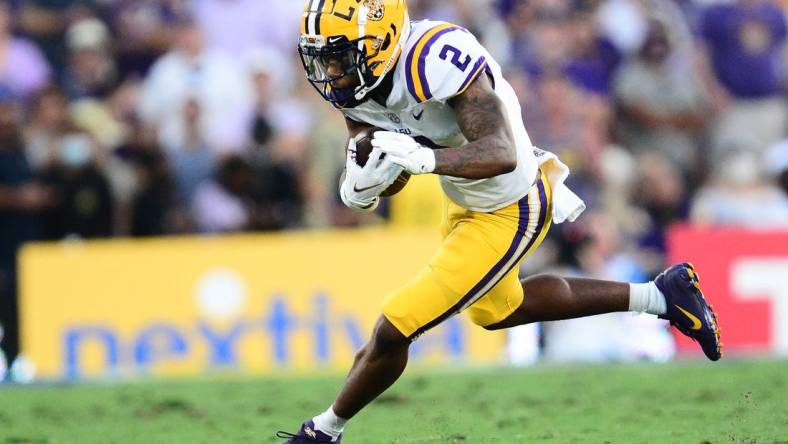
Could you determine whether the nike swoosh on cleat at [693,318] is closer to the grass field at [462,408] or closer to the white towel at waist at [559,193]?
the grass field at [462,408]

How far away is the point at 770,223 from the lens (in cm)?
927

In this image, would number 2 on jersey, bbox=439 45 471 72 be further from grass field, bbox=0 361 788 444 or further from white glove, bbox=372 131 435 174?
grass field, bbox=0 361 788 444

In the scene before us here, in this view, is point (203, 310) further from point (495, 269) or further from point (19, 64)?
point (495, 269)

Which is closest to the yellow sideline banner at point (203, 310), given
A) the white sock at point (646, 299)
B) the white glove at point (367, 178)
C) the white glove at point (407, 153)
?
the white sock at point (646, 299)

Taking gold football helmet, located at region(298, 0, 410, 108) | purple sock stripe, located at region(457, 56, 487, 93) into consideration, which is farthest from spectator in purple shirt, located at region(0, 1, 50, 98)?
purple sock stripe, located at region(457, 56, 487, 93)

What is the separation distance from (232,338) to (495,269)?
3875 millimetres

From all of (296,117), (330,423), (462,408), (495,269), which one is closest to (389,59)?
(495,269)

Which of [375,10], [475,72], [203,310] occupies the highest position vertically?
[375,10]

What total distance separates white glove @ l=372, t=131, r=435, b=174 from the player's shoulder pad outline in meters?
0.25

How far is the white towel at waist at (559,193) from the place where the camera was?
519cm

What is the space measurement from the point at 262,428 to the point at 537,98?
418cm

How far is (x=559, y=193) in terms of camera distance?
523cm

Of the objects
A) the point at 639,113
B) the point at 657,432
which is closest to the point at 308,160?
the point at 639,113

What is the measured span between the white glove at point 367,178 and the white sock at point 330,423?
2.61 feet
